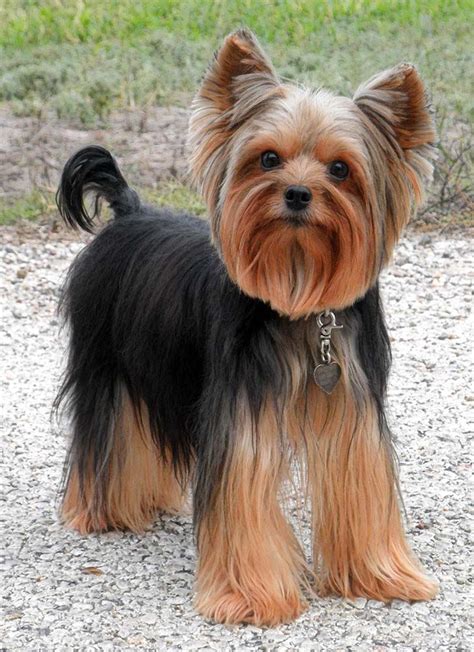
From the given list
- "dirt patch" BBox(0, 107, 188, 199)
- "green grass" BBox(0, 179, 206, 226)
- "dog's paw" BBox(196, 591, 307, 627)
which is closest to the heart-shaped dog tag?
"dog's paw" BBox(196, 591, 307, 627)

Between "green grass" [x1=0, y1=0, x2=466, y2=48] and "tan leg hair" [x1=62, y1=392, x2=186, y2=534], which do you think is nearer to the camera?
"tan leg hair" [x1=62, y1=392, x2=186, y2=534]

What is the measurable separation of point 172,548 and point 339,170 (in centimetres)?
208

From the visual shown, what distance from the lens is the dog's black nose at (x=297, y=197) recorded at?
424 centimetres

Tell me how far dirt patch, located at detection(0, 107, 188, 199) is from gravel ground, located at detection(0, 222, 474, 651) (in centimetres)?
384

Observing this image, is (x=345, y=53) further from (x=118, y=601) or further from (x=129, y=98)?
(x=118, y=601)

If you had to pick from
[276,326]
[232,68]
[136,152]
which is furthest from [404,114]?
[136,152]

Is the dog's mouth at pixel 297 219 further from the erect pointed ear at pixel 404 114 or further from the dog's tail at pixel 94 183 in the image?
the dog's tail at pixel 94 183

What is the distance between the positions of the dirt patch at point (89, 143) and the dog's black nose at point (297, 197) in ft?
26.5

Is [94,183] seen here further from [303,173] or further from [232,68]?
[303,173]

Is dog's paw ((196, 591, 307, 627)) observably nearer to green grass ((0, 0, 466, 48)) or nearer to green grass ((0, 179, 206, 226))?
green grass ((0, 179, 206, 226))

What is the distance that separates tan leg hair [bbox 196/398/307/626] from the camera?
182 inches

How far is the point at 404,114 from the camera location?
456cm

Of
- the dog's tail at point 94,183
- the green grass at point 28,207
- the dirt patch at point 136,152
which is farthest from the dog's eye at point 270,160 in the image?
the green grass at point 28,207

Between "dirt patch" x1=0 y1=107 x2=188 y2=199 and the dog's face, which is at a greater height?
the dog's face
